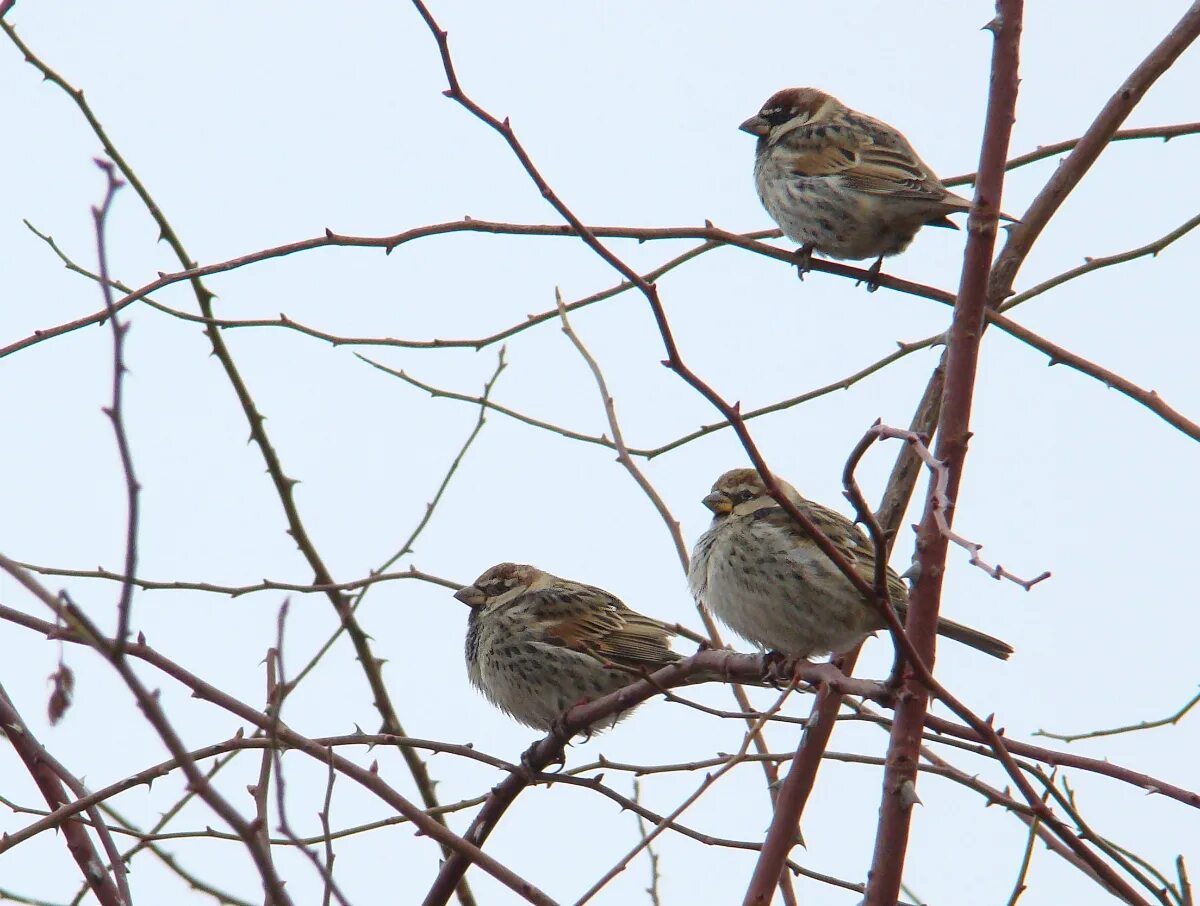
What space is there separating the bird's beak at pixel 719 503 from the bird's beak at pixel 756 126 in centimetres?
279

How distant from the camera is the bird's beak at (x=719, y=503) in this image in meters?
6.20

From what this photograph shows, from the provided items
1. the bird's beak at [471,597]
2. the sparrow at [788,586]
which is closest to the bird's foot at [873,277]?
the sparrow at [788,586]

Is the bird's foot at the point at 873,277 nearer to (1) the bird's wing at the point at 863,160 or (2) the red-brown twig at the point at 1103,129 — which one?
(1) the bird's wing at the point at 863,160

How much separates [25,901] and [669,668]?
1.59 m

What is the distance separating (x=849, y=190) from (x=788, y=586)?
237 centimetres

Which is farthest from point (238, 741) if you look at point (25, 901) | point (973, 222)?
point (973, 222)

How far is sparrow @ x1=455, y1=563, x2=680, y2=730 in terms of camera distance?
6.36 metres

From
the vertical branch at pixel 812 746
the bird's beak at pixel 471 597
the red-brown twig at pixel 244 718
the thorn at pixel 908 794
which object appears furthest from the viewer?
the bird's beak at pixel 471 597

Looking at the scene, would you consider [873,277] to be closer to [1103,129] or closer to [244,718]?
[1103,129]

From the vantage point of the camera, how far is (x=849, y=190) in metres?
7.12

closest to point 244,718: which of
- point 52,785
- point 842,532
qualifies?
point 52,785

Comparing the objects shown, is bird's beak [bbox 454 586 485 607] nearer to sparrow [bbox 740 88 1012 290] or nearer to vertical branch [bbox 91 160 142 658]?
sparrow [bbox 740 88 1012 290]

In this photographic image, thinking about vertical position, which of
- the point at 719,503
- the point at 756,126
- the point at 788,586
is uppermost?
the point at 756,126

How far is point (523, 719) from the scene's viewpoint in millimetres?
6461
